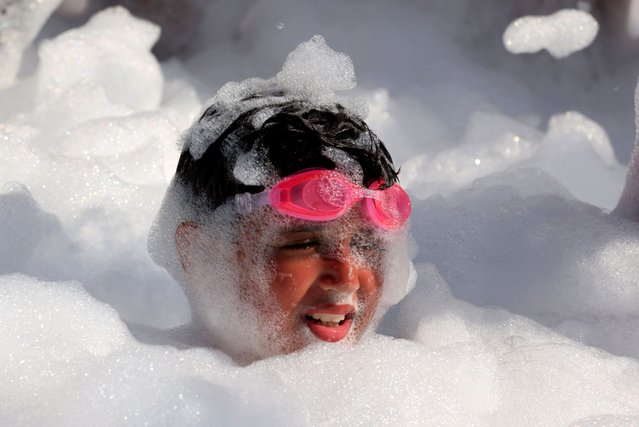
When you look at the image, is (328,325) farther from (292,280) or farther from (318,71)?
(318,71)

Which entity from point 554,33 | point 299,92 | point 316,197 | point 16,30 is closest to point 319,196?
point 316,197

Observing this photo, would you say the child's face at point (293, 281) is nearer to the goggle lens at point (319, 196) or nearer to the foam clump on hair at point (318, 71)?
the goggle lens at point (319, 196)

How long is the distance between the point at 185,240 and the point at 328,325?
27 cm

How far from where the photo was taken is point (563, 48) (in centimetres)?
262

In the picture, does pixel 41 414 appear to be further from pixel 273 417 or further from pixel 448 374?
pixel 448 374

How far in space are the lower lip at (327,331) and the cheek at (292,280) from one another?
0.04 meters

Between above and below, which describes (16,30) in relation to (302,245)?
below

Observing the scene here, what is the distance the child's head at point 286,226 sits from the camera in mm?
1256

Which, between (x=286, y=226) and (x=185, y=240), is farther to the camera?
(x=185, y=240)

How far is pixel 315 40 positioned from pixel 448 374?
57 cm

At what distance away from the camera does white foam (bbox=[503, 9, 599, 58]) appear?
259cm

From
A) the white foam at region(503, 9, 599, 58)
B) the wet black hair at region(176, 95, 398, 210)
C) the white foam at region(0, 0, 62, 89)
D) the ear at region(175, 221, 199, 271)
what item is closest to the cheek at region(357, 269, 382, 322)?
the wet black hair at region(176, 95, 398, 210)

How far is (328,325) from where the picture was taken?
4.21 ft

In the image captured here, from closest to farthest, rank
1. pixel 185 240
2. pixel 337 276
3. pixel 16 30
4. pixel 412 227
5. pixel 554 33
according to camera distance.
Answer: pixel 337 276, pixel 185 240, pixel 412 227, pixel 16 30, pixel 554 33
